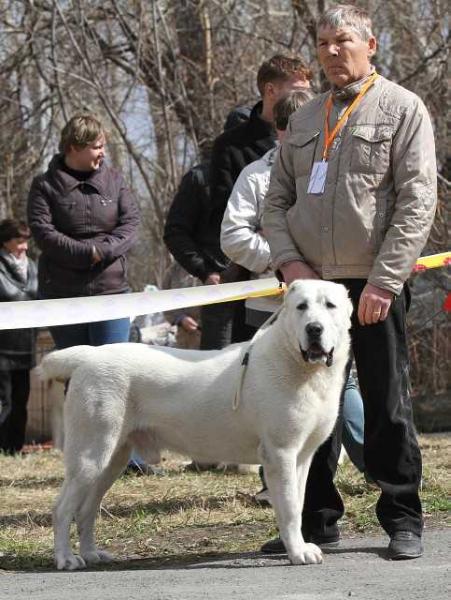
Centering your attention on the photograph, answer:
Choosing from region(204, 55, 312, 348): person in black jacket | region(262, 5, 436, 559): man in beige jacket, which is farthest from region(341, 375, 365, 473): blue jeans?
region(262, 5, 436, 559): man in beige jacket

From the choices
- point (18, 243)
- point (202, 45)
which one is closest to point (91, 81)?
point (202, 45)

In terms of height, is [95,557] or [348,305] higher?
[348,305]

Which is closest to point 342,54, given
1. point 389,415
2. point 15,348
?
point 389,415

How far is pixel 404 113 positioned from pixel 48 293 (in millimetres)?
3513

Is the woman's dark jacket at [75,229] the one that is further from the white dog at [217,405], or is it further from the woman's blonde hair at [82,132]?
the white dog at [217,405]

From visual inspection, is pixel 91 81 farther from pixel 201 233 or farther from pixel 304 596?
pixel 304 596

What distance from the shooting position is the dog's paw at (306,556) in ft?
16.4

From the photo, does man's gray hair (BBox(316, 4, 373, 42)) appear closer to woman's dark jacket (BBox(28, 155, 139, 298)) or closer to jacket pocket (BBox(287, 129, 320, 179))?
jacket pocket (BBox(287, 129, 320, 179))

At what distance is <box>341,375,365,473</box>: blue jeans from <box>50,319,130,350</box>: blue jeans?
5.39 ft

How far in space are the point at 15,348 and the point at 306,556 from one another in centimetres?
563

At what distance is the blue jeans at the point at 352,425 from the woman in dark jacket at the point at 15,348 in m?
3.97

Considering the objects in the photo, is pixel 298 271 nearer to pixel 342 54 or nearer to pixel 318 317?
pixel 318 317

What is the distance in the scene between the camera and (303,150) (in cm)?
523

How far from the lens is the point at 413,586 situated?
444 cm
